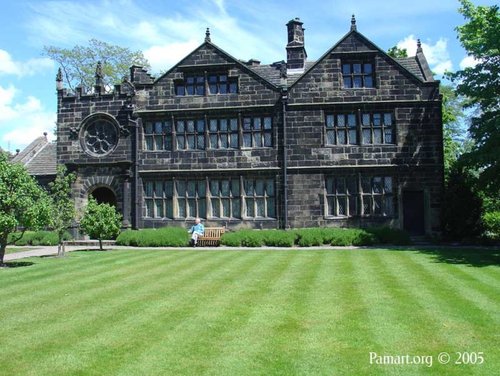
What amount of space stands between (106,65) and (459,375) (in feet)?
163

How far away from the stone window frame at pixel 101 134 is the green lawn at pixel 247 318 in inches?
585

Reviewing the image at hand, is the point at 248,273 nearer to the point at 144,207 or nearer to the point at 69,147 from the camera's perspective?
the point at 144,207

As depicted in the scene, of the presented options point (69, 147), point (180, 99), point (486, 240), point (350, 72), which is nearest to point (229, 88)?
point (180, 99)

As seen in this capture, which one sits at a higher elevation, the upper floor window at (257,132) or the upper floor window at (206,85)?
the upper floor window at (206,85)

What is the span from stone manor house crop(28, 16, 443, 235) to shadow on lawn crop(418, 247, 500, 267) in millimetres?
5308

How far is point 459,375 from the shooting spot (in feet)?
22.5

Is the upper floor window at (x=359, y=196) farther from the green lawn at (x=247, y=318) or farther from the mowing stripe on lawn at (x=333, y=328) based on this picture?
the mowing stripe on lawn at (x=333, y=328)

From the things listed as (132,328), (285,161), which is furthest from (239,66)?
(132,328)

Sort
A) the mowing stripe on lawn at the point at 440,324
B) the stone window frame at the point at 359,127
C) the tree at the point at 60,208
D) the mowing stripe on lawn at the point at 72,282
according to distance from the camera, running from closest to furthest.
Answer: the mowing stripe on lawn at the point at 440,324
the mowing stripe on lawn at the point at 72,282
the tree at the point at 60,208
the stone window frame at the point at 359,127

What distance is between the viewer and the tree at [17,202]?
59.7 ft

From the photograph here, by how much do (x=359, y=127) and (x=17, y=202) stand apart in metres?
17.6

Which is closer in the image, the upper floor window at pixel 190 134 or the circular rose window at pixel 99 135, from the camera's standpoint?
the upper floor window at pixel 190 134

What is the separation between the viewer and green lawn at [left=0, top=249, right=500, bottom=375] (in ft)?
24.4

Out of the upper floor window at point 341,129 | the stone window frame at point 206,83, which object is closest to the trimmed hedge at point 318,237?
the upper floor window at point 341,129
